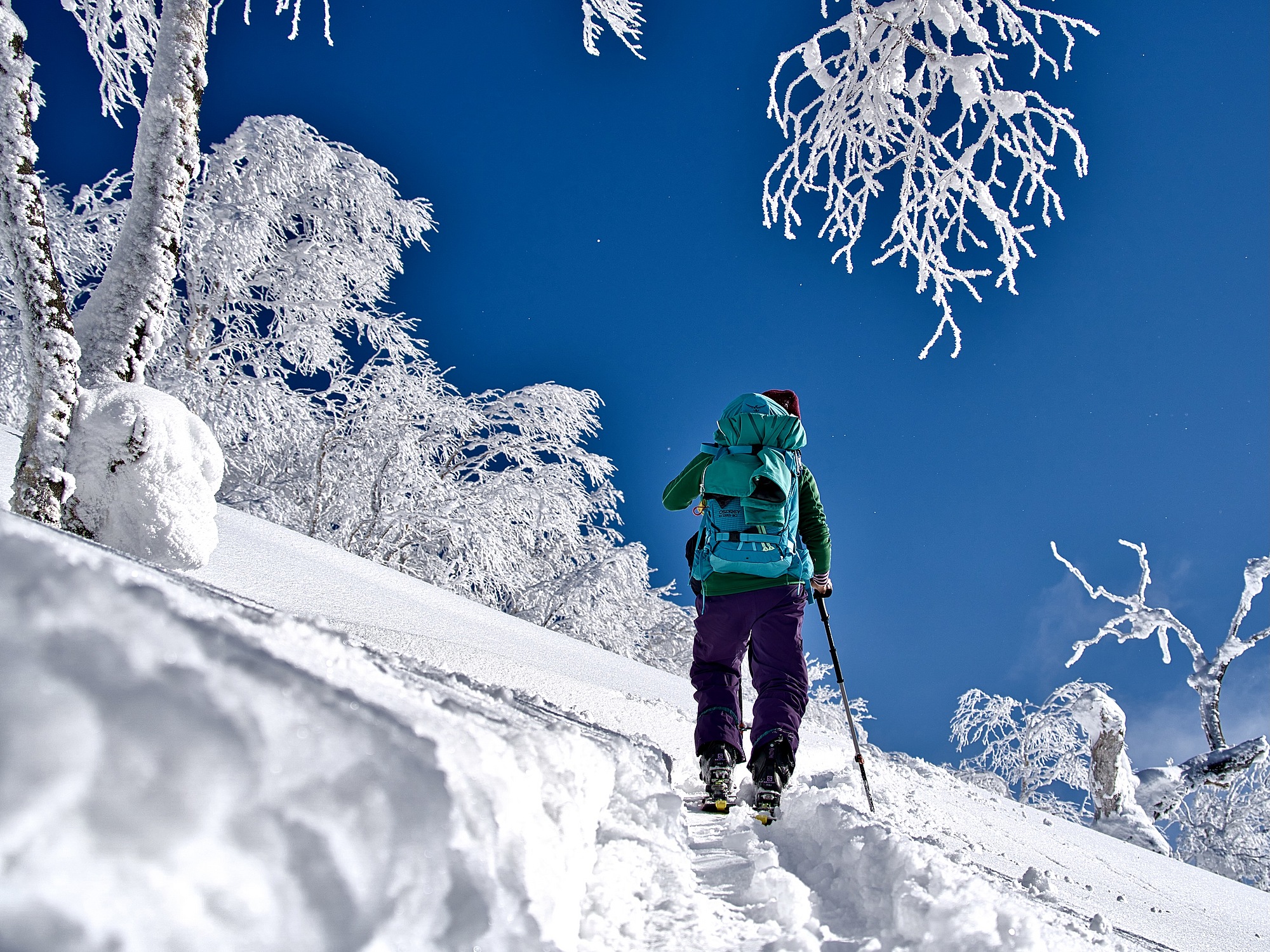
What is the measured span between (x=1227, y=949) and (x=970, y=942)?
197 centimetres

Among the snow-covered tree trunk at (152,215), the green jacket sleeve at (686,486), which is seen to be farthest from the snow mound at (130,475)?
the green jacket sleeve at (686,486)

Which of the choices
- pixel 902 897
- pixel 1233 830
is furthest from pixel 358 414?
pixel 1233 830

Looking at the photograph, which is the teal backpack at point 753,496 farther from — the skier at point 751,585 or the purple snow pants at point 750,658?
A: the purple snow pants at point 750,658

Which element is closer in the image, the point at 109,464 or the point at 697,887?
the point at 697,887

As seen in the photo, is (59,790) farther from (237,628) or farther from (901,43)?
(901,43)

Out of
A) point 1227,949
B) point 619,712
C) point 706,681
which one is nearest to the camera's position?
point 1227,949

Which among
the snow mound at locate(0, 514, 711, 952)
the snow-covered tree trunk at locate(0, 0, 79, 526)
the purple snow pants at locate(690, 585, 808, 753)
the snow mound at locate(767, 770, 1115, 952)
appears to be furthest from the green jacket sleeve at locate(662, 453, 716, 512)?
the snow-covered tree trunk at locate(0, 0, 79, 526)

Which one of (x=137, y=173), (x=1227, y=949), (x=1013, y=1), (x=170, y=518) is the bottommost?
(x=1227, y=949)

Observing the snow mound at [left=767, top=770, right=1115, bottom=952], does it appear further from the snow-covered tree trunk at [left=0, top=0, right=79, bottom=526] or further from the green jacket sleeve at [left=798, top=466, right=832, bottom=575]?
the snow-covered tree trunk at [left=0, top=0, right=79, bottom=526]

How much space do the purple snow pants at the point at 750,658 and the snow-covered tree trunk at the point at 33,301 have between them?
9.20 ft

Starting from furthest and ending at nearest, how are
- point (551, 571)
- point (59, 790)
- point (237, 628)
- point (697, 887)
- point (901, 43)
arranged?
1. point (551, 571)
2. point (901, 43)
3. point (697, 887)
4. point (237, 628)
5. point (59, 790)

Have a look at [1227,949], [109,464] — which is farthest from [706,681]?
[109,464]

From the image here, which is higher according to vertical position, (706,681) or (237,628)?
(706,681)

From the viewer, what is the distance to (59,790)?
0.35 meters
